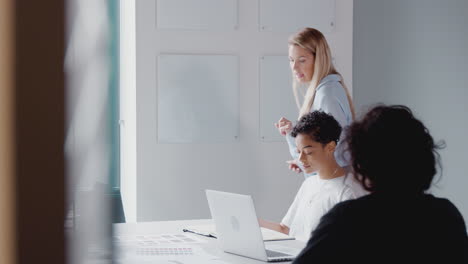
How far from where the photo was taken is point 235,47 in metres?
3.81

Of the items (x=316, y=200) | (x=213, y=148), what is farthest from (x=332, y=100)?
(x=213, y=148)

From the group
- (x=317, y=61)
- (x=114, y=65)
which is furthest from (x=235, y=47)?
(x=114, y=65)

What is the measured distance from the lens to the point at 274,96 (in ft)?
12.8

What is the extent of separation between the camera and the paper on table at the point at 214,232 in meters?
2.23

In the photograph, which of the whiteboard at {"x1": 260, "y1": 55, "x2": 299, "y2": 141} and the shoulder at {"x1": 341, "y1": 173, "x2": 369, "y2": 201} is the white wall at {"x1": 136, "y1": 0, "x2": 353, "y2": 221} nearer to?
the whiteboard at {"x1": 260, "y1": 55, "x2": 299, "y2": 141}

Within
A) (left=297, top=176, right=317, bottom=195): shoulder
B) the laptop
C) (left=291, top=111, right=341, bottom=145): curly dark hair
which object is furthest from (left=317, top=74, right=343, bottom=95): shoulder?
the laptop

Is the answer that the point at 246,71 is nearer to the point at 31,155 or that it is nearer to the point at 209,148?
the point at 209,148

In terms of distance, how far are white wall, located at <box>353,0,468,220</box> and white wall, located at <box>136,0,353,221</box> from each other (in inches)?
22.9

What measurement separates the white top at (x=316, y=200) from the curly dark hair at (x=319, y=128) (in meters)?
0.16

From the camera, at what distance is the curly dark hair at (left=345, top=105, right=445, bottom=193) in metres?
1.21

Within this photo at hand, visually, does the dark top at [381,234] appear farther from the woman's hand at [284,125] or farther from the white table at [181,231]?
the woman's hand at [284,125]

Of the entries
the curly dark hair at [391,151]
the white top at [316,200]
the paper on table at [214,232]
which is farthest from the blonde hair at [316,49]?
the curly dark hair at [391,151]

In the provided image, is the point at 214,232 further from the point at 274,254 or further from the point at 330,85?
the point at 330,85

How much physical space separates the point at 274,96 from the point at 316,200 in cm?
163
